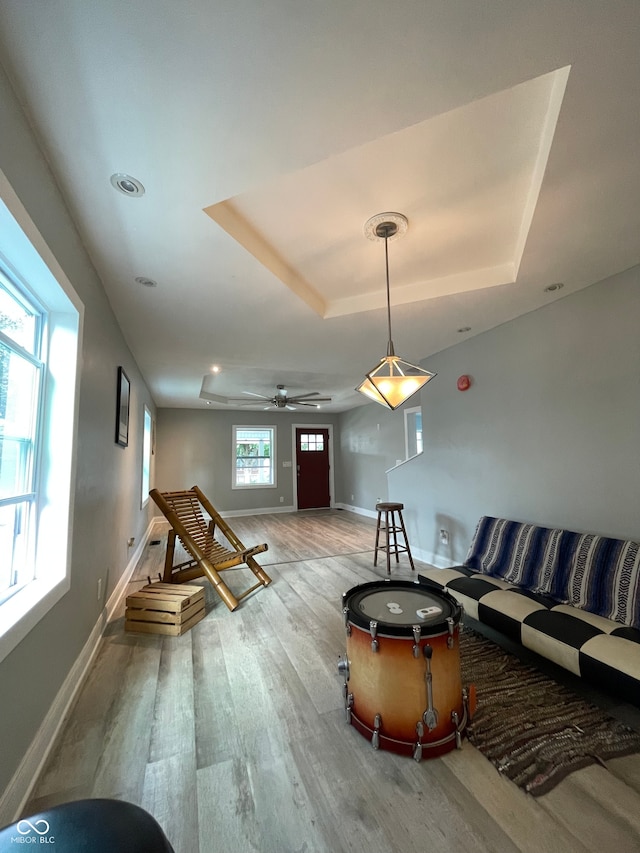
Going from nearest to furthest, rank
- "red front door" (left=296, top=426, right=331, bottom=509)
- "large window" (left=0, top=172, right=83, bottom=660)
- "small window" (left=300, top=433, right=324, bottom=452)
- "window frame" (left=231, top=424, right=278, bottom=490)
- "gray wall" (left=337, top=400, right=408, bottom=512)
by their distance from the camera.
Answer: "large window" (left=0, top=172, right=83, bottom=660), "gray wall" (left=337, top=400, right=408, bottom=512), "window frame" (left=231, top=424, right=278, bottom=490), "red front door" (left=296, top=426, right=331, bottom=509), "small window" (left=300, top=433, right=324, bottom=452)

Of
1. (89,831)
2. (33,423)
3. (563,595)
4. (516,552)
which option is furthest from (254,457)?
(89,831)

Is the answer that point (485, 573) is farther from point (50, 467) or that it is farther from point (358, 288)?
point (50, 467)

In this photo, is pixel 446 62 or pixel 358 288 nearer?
pixel 446 62

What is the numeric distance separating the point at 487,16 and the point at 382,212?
937 mm

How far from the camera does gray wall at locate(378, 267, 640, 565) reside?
2344mm

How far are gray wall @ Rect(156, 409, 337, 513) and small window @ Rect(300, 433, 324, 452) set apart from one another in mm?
481

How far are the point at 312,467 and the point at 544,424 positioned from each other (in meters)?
6.12

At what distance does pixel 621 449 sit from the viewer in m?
2.35

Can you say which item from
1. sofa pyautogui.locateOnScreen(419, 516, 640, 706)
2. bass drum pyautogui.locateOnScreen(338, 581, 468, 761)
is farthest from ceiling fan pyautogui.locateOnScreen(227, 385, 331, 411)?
bass drum pyautogui.locateOnScreen(338, 581, 468, 761)

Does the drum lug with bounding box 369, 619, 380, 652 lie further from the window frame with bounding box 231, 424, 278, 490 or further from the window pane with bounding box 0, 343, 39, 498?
the window frame with bounding box 231, 424, 278, 490

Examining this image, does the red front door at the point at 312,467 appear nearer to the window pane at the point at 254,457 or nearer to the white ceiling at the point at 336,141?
the window pane at the point at 254,457

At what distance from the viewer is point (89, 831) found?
0.59 meters

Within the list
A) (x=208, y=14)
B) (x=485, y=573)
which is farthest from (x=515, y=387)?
(x=208, y=14)
